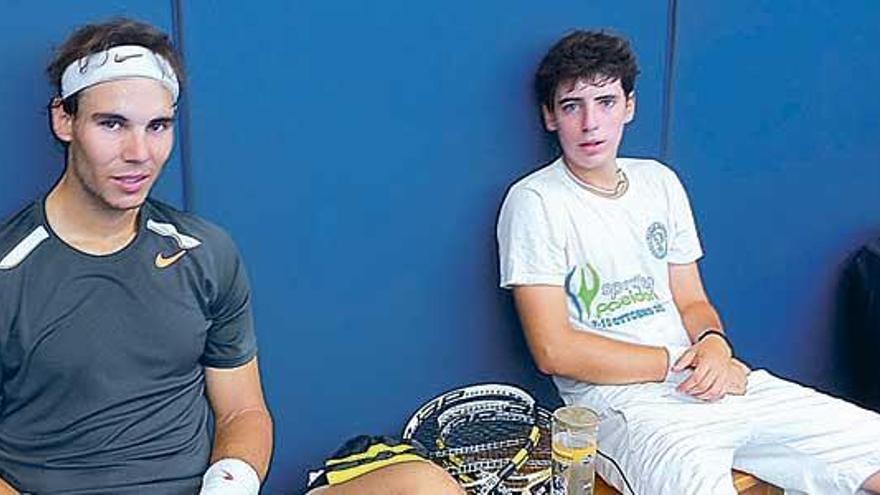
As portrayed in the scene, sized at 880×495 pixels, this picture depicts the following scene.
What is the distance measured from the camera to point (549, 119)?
2.09m

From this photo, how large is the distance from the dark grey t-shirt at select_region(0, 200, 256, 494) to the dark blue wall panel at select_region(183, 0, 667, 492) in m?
0.20

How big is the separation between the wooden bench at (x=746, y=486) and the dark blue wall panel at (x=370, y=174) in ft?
0.94

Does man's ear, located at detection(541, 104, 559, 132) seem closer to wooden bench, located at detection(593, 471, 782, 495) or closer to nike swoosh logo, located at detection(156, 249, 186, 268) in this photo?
wooden bench, located at detection(593, 471, 782, 495)

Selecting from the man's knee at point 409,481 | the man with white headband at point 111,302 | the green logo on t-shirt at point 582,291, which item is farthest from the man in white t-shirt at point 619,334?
the man with white headband at point 111,302

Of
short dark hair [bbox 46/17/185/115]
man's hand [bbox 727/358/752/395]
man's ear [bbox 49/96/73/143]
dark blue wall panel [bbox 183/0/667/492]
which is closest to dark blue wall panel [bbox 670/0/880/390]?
dark blue wall panel [bbox 183/0/667/492]

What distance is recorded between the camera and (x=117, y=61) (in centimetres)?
158

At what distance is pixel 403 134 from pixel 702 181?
651 millimetres

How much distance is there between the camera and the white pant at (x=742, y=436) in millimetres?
1914

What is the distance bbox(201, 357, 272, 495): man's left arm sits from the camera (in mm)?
1652

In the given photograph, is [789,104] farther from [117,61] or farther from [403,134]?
[117,61]

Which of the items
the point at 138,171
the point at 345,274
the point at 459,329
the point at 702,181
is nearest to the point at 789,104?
the point at 702,181

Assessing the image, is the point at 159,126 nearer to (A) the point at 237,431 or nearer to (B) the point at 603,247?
(A) the point at 237,431

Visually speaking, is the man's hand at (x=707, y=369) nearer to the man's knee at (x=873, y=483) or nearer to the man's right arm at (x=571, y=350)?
the man's right arm at (x=571, y=350)

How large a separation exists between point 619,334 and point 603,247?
0.48 ft
